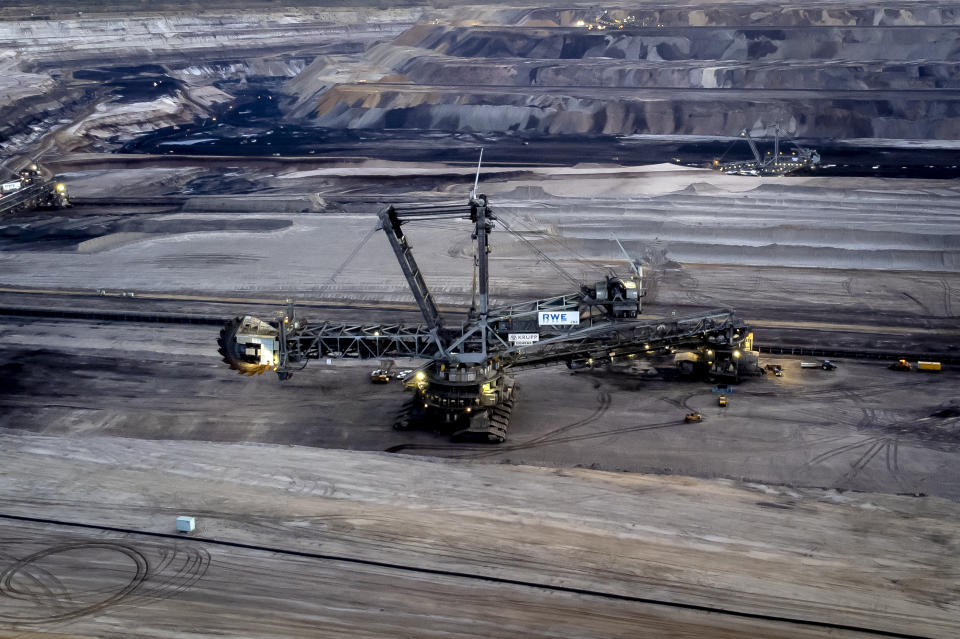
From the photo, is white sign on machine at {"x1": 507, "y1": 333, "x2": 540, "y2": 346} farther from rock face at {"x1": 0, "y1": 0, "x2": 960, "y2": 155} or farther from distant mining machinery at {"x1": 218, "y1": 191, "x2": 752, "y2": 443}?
rock face at {"x1": 0, "y1": 0, "x2": 960, "y2": 155}

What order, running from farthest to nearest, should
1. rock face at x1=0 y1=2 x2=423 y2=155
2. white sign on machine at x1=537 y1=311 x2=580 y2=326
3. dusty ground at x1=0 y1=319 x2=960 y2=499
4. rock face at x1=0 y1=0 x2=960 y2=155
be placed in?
rock face at x1=0 y1=2 x2=423 y2=155, rock face at x1=0 y1=0 x2=960 y2=155, white sign on machine at x1=537 y1=311 x2=580 y2=326, dusty ground at x1=0 y1=319 x2=960 y2=499

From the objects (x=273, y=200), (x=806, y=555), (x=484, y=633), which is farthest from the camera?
(x=273, y=200)

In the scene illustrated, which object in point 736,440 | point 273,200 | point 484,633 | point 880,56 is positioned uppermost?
point 880,56

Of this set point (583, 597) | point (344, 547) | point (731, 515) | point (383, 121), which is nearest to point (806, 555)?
point (731, 515)

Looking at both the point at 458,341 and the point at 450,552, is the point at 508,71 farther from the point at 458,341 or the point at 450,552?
the point at 450,552

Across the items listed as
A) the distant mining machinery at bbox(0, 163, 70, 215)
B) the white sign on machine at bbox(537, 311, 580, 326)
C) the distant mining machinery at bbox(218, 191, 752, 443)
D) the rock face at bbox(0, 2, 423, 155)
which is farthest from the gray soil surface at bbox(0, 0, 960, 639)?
the white sign on machine at bbox(537, 311, 580, 326)

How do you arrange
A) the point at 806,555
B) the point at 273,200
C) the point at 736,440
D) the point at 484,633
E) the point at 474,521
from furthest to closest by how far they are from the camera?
the point at 273,200, the point at 736,440, the point at 474,521, the point at 806,555, the point at 484,633

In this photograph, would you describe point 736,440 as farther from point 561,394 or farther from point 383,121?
point 383,121
